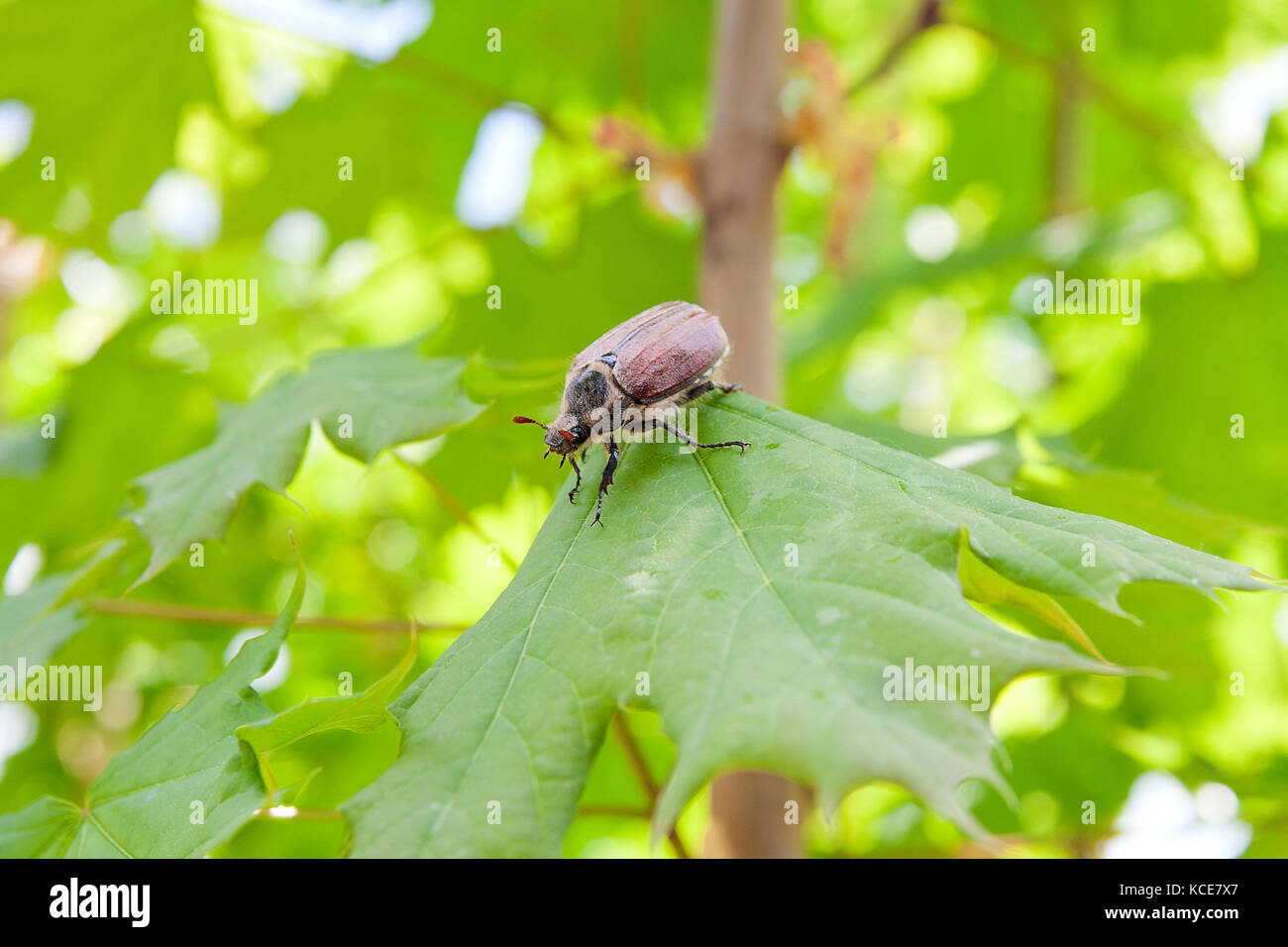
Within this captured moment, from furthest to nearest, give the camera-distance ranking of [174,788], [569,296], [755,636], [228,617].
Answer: [569,296], [228,617], [174,788], [755,636]

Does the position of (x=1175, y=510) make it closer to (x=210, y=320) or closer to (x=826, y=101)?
(x=826, y=101)

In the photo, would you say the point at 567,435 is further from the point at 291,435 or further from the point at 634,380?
the point at 291,435

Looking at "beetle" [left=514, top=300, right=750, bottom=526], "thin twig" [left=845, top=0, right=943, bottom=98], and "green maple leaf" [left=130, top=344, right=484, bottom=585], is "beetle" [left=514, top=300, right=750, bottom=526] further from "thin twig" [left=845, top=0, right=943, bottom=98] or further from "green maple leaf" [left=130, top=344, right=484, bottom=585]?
"thin twig" [left=845, top=0, right=943, bottom=98]

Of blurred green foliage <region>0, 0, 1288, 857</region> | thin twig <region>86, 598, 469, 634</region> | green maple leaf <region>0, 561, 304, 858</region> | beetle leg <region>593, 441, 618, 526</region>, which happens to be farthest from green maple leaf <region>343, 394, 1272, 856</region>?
blurred green foliage <region>0, 0, 1288, 857</region>

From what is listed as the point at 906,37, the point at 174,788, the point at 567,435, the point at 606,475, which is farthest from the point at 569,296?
the point at 174,788

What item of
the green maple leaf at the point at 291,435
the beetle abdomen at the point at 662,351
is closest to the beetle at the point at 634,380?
the beetle abdomen at the point at 662,351

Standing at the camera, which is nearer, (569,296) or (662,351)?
(662,351)

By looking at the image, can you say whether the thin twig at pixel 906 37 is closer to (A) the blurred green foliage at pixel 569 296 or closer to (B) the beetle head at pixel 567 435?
(A) the blurred green foliage at pixel 569 296
